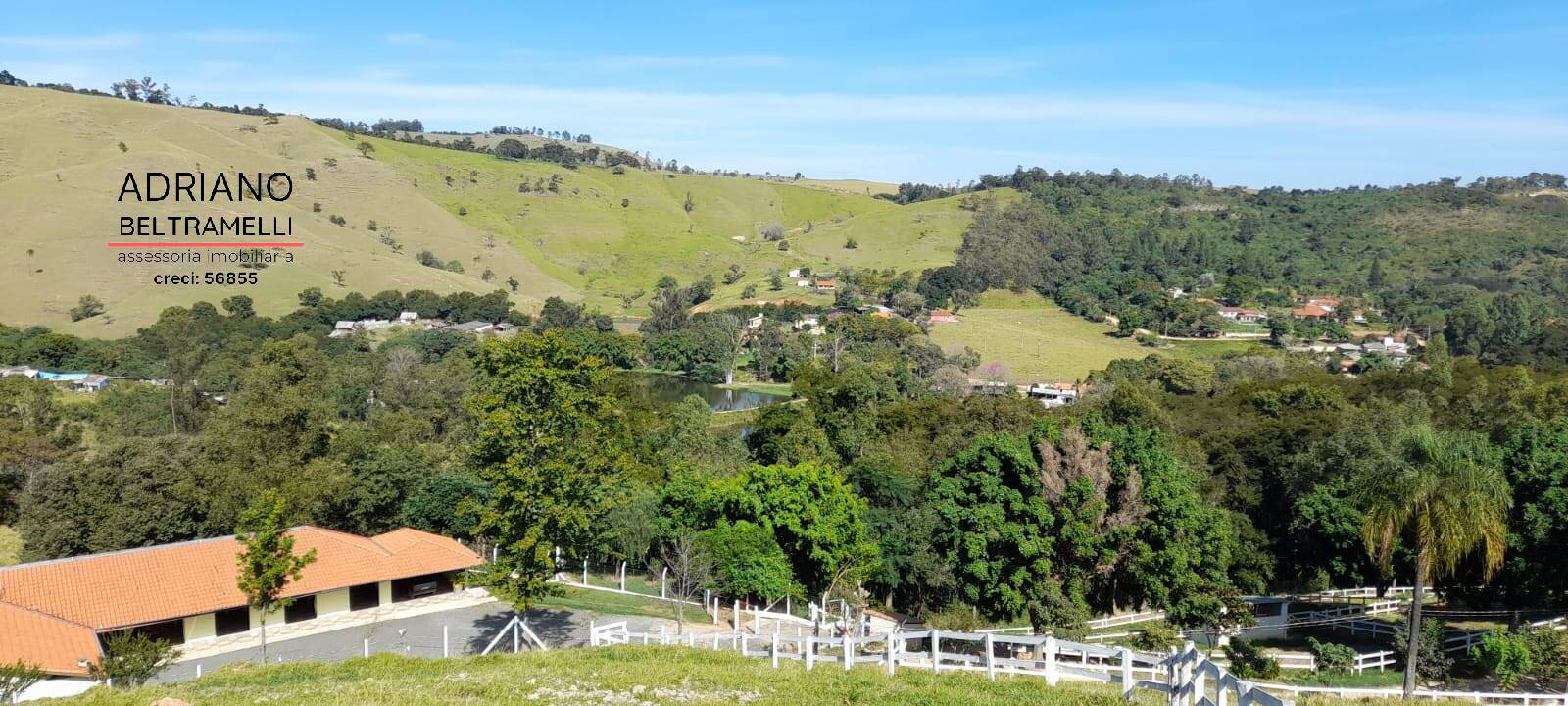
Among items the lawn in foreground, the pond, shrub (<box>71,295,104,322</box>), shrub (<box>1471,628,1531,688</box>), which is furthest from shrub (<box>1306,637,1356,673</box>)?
shrub (<box>71,295,104,322</box>)

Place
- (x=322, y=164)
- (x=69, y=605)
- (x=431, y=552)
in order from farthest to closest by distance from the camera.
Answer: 1. (x=322, y=164)
2. (x=431, y=552)
3. (x=69, y=605)

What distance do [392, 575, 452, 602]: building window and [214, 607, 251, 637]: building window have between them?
3.82m

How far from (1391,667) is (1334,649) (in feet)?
7.07

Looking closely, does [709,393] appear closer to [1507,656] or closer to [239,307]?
[239,307]

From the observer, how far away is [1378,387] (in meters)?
54.4

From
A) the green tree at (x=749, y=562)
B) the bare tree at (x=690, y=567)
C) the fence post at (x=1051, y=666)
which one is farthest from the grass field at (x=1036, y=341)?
the fence post at (x=1051, y=666)

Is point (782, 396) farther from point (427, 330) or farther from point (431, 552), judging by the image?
point (431, 552)

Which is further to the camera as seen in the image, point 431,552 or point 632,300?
point 632,300

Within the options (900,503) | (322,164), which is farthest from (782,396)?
(322,164)

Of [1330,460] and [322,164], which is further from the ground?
[322,164]

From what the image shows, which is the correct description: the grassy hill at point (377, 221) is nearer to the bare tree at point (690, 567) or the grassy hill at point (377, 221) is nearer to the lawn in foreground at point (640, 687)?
the bare tree at point (690, 567)

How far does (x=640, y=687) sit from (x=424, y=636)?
565 inches

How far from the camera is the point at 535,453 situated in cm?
2402

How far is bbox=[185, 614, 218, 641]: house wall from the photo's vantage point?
25516 mm
